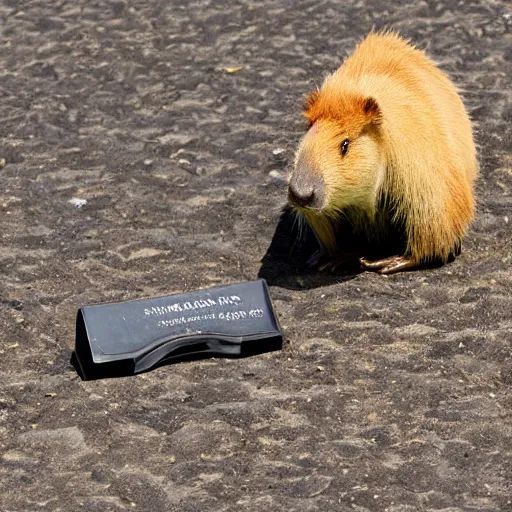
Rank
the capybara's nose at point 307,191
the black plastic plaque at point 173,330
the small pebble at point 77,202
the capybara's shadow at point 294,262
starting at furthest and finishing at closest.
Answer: the small pebble at point 77,202
the capybara's shadow at point 294,262
the capybara's nose at point 307,191
the black plastic plaque at point 173,330

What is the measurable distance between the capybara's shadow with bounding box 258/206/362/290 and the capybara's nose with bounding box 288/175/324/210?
2.00 ft

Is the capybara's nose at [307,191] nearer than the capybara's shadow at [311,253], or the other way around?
the capybara's nose at [307,191]

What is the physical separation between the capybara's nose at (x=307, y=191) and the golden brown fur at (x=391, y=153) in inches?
1.8

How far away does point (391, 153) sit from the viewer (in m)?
6.29

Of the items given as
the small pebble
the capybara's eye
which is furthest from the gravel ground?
the capybara's eye

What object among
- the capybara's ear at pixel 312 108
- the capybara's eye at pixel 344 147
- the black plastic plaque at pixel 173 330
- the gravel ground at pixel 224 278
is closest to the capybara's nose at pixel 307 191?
the capybara's eye at pixel 344 147

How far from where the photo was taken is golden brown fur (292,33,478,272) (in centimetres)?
618

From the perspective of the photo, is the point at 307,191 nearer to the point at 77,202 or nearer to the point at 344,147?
the point at 344,147

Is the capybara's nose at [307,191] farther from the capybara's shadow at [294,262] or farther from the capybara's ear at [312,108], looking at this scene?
the capybara's shadow at [294,262]

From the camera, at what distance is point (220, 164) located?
782cm

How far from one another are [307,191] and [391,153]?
568mm

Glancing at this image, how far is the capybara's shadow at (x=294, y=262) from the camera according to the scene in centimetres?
657

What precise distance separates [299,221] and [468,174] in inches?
40.8

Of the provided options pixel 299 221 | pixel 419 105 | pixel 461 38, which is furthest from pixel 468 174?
pixel 461 38
